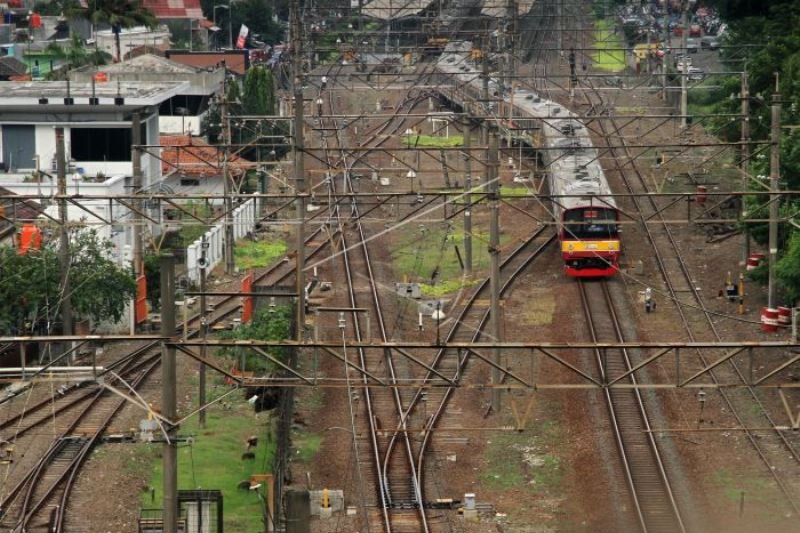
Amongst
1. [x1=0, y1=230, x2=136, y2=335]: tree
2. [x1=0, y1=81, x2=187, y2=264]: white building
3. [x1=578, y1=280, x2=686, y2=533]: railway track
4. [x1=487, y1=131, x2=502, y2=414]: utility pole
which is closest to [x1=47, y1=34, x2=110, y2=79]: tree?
[x1=0, y1=81, x2=187, y2=264]: white building

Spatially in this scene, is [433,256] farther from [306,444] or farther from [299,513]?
[299,513]

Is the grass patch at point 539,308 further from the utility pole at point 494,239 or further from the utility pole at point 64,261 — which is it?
the utility pole at point 64,261

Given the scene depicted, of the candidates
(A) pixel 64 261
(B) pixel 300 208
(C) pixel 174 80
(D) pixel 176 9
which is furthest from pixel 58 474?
(D) pixel 176 9

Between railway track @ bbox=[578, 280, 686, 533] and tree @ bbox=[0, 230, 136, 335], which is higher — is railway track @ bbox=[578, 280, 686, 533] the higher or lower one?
the lower one

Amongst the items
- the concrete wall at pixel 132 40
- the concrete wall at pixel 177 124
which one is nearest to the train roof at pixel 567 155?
the concrete wall at pixel 177 124

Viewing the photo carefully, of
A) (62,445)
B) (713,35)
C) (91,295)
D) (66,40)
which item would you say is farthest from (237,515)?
(66,40)

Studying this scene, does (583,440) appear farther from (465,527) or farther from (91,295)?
(91,295)

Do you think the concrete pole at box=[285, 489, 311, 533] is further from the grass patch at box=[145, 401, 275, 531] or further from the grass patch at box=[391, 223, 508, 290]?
the grass patch at box=[391, 223, 508, 290]
